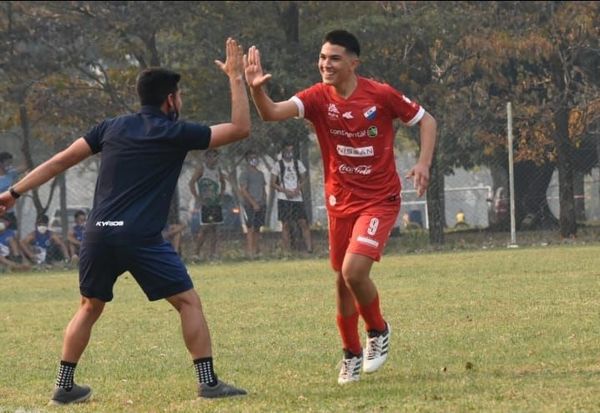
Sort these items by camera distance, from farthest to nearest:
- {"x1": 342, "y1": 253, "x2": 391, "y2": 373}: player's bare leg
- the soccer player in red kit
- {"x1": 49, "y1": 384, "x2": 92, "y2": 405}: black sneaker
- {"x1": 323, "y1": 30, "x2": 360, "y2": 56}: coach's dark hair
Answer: {"x1": 323, "y1": 30, "x2": 360, "y2": 56}: coach's dark hair → the soccer player in red kit → {"x1": 342, "y1": 253, "x2": 391, "y2": 373}: player's bare leg → {"x1": 49, "y1": 384, "x2": 92, "y2": 405}: black sneaker

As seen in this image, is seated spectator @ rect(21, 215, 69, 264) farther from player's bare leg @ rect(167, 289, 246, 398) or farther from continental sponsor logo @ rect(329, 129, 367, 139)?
player's bare leg @ rect(167, 289, 246, 398)

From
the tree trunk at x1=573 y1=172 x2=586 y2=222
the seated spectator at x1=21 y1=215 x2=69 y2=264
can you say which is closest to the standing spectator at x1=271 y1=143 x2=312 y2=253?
the seated spectator at x1=21 y1=215 x2=69 y2=264

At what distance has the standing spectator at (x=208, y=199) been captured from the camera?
74.9ft

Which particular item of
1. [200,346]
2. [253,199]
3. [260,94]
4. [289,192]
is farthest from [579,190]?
[200,346]

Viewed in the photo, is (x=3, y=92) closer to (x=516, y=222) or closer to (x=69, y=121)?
(x=69, y=121)

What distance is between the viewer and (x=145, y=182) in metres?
7.25

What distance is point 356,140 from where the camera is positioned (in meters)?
8.14

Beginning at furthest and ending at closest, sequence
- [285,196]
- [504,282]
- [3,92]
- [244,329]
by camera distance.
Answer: [3,92] → [285,196] → [504,282] → [244,329]

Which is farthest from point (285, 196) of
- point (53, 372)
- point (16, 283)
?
point (53, 372)

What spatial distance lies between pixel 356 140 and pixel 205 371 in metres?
1.73

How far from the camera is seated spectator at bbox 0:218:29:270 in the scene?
22.2 m

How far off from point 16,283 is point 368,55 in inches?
409

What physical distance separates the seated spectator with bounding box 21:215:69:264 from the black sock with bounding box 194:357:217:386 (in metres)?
16.1

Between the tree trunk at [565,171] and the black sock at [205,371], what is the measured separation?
17.5 meters
